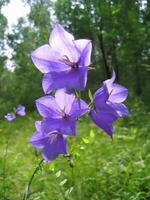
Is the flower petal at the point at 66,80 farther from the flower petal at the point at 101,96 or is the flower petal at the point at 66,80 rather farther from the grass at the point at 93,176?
the grass at the point at 93,176

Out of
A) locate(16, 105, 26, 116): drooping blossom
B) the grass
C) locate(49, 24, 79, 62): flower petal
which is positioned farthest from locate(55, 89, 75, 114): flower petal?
locate(16, 105, 26, 116): drooping blossom

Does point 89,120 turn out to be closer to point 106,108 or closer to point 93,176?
point 93,176

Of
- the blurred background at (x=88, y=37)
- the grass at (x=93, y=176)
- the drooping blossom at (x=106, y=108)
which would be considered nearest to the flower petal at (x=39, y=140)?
the drooping blossom at (x=106, y=108)

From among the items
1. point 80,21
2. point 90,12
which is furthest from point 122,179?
point 80,21

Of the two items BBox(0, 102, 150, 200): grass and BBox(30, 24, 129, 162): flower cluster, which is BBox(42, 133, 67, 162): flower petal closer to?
BBox(30, 24, 129, 162): flower cluster

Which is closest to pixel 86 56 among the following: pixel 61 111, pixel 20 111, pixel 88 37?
pixel 61 111

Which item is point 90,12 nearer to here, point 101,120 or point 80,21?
point 80,21
